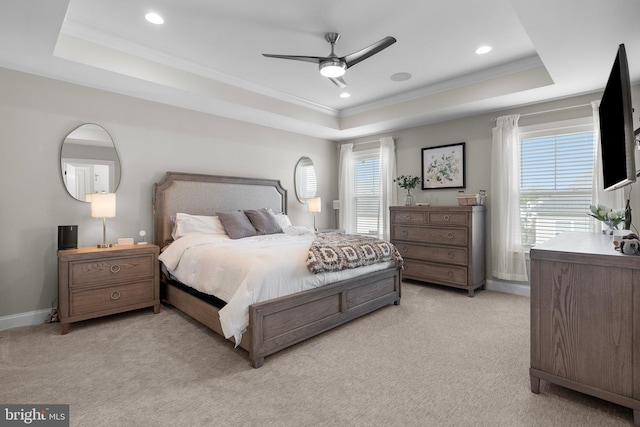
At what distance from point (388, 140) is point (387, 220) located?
1340 mm

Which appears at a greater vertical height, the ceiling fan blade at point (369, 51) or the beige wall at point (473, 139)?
the ceiling fan blade at point (369, 51)

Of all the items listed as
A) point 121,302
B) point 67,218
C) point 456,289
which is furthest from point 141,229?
point 456,289

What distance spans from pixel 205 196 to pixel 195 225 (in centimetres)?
60

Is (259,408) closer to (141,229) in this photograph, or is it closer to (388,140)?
(141,229)

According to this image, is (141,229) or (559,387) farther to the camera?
(141,229)

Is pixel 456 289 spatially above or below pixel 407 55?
below

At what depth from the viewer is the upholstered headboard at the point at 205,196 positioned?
3.93 metres

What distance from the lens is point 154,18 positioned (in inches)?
106

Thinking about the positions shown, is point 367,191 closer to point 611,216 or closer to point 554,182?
point 554,182

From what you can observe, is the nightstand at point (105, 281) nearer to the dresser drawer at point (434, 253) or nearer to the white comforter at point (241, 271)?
the white comforter at point (241, 271)

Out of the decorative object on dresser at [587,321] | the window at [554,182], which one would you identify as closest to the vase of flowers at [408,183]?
the window at [554,182]

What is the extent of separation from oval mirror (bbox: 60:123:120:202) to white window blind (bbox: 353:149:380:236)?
380 centimetres

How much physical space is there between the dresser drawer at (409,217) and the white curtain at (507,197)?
3.06 ft

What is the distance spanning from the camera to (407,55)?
11.0 ft
